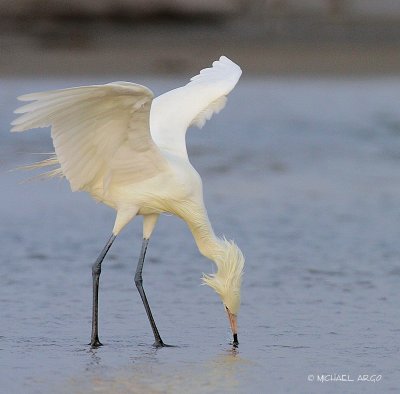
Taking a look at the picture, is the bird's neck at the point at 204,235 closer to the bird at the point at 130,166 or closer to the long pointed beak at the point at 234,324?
the bird at the point at 130,166

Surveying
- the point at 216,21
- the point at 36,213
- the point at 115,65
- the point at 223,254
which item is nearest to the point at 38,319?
the point at 223,254

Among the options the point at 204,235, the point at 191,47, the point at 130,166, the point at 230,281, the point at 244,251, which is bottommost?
the point at 191,47

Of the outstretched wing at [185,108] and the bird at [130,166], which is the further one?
the outstretched wing at [185,108]

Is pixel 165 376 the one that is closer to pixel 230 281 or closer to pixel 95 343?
pixel 95 343

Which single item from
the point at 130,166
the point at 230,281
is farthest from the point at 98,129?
the point at 230,281

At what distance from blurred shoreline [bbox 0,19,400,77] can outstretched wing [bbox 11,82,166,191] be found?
16.4m

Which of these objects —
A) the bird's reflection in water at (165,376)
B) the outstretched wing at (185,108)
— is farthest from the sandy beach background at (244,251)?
the outstretched wing at (185,108)

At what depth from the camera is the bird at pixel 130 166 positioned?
7.72 metres

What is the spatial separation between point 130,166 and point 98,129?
0.44m

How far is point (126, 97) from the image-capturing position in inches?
303

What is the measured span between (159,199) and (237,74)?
1784mm

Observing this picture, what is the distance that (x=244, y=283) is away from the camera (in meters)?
9.73

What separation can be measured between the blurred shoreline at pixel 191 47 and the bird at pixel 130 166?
16.3 m

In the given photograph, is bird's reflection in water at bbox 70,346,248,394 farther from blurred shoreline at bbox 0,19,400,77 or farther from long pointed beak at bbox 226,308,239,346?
blurred shoreline at bbox 0,19,400,77
